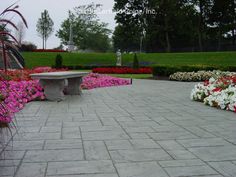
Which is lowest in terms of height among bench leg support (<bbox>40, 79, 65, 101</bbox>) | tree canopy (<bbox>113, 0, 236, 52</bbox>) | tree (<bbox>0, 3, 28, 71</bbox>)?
bench leg support (<bbox>40, 79, 65, 101</bbox>)

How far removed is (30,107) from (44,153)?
12.3 ft

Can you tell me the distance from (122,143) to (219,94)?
154 inches

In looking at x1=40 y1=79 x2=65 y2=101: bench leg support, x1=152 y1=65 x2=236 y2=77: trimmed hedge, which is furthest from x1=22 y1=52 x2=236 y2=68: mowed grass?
x1=40 y1=79 x2=65 y2=101: bench leg support

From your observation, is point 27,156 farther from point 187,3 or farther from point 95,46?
point 95,46

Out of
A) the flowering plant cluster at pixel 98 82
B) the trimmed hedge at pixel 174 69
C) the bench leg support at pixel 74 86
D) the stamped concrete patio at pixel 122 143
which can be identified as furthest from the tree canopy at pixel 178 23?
the stamped concrete patio at pixel 122 143

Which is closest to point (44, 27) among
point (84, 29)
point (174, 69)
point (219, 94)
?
point (84, 29)

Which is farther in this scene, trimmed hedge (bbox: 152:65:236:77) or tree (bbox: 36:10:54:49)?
tree (bbox: 36:10:54:49)

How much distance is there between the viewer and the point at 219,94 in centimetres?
767

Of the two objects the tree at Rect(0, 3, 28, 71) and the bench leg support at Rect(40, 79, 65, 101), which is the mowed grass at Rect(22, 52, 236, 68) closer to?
the bench leg support at Rect(40, 79, 65, 101)

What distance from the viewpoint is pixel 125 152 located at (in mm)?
3977

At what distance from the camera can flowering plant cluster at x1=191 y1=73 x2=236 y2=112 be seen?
720cm

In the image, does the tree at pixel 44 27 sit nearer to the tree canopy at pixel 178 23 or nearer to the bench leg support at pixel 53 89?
the tree canopy at pixel 178 23

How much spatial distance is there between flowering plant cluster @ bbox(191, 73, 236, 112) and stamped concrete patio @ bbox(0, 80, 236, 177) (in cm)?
29

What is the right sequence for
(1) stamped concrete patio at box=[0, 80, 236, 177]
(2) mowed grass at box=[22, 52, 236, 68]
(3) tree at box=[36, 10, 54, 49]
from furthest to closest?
(3) tree at box=[36, 10, 54, 49]
(2) mowed grass at box=[22, 52, 236, 68]
(1) stamped concrete patio at box=[0, 80, 236, 177]
